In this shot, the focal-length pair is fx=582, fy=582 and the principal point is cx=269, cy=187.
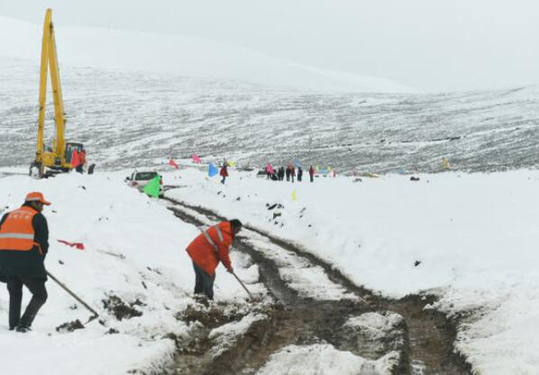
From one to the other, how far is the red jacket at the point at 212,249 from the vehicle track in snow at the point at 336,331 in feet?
3.83

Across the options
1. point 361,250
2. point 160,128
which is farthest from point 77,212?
point 160,128

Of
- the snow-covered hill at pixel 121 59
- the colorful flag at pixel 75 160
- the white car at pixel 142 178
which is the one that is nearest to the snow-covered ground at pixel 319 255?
the white car at pixel 142 178

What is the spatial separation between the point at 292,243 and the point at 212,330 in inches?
396

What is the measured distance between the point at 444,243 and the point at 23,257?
34.1ft

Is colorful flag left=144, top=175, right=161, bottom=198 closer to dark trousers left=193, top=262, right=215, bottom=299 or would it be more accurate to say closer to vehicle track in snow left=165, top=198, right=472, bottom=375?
vehicle track in snow left=165, top=198, right=472, bottom=375

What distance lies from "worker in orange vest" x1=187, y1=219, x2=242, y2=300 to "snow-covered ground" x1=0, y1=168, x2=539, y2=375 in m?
0.67

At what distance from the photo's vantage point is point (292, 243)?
62.6ft

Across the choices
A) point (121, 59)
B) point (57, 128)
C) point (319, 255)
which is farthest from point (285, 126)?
point (121, 59)

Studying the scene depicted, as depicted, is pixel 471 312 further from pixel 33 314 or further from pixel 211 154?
pixel 211 154

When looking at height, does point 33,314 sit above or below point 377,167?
above

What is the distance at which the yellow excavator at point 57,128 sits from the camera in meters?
34.0

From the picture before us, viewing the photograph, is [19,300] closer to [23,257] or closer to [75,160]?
[23,257]

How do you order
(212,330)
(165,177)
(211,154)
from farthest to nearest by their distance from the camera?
(211,154)
(165,177)
(212,330)

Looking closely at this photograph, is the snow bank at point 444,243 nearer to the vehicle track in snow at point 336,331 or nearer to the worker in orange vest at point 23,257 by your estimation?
the vehicle track in snow at point 336,331
